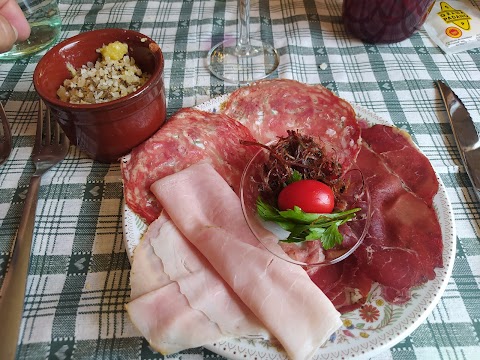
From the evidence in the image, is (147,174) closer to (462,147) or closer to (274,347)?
(274,347)

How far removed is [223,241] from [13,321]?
1.54ft

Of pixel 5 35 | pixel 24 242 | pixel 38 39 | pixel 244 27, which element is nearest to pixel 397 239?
pixel 24 242

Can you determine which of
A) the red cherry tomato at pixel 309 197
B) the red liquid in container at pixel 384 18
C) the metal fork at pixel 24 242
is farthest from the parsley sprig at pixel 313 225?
the red liquid in container at pixel 384 18

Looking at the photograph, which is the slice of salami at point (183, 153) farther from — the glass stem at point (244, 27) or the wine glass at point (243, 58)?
the glass stem at point (244, 27)

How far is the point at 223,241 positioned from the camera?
0.90 m

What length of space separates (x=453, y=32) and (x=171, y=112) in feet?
4.04

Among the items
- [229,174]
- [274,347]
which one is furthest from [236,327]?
[229,174]

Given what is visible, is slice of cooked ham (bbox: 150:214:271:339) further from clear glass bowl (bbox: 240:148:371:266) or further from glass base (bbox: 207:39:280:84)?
glass base (bbox: 207:39:280:84)

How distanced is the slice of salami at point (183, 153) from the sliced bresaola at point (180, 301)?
0.16 m

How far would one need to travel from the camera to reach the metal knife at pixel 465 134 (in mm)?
1180

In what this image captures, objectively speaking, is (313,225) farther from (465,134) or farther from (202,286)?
(465,134)

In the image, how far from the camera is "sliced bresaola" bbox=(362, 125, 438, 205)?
1.05 m

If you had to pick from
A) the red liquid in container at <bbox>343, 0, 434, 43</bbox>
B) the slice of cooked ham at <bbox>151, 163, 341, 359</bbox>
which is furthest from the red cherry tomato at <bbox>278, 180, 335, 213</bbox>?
the red liquid in container at <bbox>343, 0, 434, 43</bbox>

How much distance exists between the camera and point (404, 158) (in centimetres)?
111
